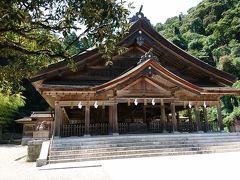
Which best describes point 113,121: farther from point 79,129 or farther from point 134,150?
point 134,150

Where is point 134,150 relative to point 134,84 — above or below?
below

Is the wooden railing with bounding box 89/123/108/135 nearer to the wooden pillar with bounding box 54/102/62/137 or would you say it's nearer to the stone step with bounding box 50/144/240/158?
the wooden pillar with bounding box 54/102/62/137

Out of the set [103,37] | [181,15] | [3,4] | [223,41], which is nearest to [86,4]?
[103,37]

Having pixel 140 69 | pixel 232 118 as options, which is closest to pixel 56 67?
pixel 140 69

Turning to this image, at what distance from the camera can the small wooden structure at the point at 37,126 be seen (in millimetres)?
35531

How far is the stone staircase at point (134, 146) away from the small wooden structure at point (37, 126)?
22.7 metres

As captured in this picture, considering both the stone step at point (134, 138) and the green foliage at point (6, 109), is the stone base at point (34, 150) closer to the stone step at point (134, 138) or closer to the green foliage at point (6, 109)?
the stone step at point (134, 138)

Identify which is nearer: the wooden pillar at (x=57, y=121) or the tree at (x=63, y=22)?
the tree at (x=63, y=22)

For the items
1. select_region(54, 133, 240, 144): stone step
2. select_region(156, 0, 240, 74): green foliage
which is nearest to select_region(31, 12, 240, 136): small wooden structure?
select_region(54, 133, 240, 144): stone step

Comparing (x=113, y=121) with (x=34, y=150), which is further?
(x=113, y=121)

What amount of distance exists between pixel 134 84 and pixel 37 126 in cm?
2616

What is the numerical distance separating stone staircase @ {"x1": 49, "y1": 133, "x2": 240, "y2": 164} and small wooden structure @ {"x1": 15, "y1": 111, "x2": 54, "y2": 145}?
22730mm

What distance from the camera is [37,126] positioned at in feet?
125

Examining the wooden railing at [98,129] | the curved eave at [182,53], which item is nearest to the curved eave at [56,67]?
the curved eave at [182,53]
